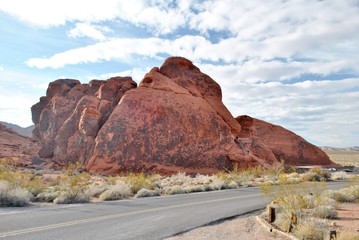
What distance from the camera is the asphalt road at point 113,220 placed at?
27.2 feet

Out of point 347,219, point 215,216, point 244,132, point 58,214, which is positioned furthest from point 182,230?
point 244,132

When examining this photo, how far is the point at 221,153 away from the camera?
3425 cm

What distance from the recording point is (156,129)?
1328 inches

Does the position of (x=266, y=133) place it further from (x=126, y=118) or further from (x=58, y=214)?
(x=58, y=214)

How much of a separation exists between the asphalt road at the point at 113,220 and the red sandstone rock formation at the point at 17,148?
33815 millimetres

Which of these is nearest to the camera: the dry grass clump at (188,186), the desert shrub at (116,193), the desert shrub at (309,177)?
the desert shrub at (116,193)

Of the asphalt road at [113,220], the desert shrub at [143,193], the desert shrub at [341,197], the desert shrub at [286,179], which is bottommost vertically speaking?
the asphalt road at [113,220]

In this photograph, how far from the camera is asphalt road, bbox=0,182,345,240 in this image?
326 inches

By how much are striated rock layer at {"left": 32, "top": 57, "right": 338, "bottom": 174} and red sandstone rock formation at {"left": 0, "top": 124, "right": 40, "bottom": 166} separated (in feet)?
18.6

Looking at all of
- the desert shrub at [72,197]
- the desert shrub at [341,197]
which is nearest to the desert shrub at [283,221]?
the desert shrub at [341,197]

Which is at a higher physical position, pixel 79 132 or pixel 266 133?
pixel 266 133

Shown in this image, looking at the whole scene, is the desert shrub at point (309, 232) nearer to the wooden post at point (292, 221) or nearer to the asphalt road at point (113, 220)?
the wooden post at point (292, 221)

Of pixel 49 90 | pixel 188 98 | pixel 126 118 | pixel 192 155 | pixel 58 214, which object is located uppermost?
pixel 49 90

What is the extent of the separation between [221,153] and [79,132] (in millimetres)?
15036
